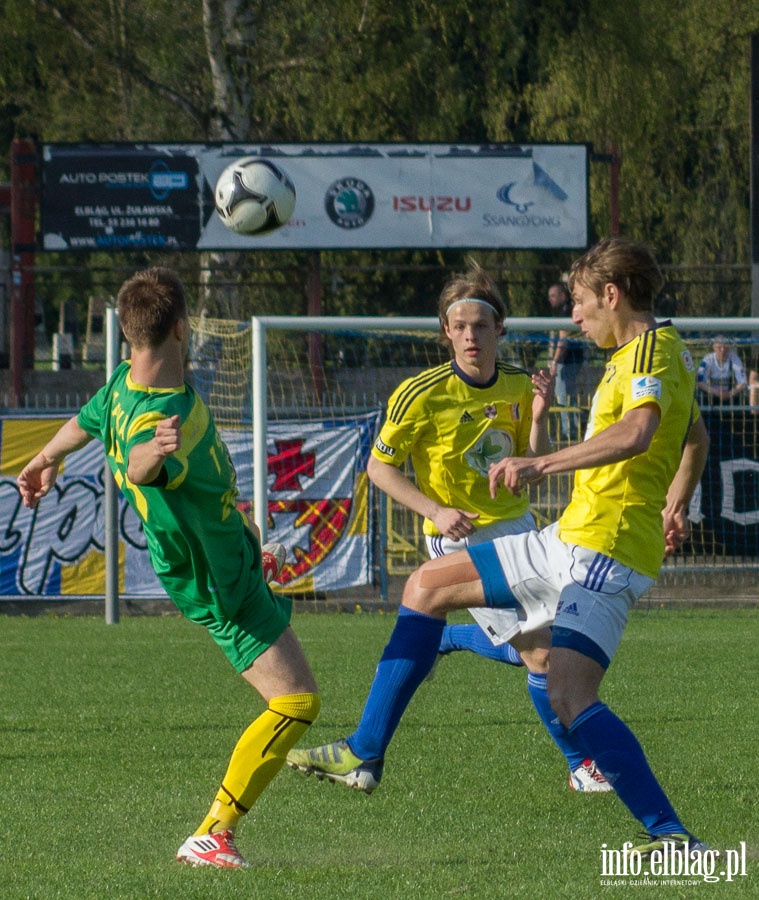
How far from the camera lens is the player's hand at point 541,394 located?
5781 millimetres

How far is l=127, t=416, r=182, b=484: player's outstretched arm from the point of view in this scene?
4258 mm

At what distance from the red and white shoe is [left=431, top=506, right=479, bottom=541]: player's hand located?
1.94ft

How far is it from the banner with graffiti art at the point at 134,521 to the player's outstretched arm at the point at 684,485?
8130 mm

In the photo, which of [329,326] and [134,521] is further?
[134,521]

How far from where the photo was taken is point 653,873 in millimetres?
4418

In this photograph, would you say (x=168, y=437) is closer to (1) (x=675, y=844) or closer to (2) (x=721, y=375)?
(1) (x=675, y=844)

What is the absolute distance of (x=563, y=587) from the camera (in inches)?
183

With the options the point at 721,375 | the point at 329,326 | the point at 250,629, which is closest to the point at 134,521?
the point at 329,326

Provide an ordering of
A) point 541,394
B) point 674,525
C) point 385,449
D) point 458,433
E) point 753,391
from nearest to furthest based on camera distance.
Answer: point 674,525, point 541,394, point 385,449, point 458,433, point 753,391

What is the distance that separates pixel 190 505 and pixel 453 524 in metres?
1.17

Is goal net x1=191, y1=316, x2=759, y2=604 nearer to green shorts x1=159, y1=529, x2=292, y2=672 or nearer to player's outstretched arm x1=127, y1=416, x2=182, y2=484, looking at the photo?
green shorts x1=159, y1=529, x2=292, y2=672

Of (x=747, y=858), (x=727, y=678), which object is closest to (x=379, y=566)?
(x=727, y=678)

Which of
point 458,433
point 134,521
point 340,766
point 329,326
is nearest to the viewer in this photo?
point 340,766

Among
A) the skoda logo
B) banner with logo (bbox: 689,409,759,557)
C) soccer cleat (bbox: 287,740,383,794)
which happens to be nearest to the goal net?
banner with logo (bbox: 689,409,759,557)
